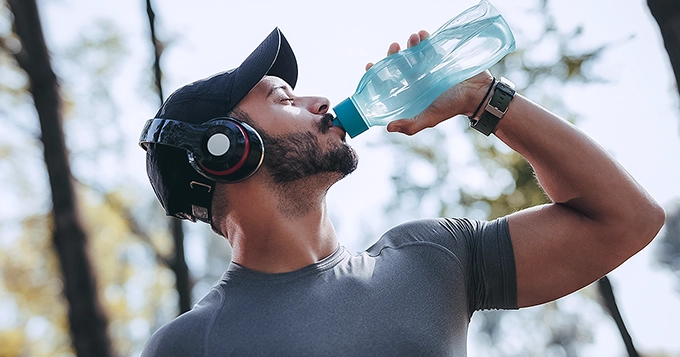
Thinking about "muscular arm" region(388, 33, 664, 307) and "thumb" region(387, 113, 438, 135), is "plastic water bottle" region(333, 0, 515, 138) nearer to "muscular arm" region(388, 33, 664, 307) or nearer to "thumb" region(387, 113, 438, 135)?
"thumb" region(387, 113, 438, 135)

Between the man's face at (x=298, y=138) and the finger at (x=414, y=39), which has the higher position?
the finger at (x=414, y=39)

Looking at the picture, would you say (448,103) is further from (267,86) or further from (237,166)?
(237,166)

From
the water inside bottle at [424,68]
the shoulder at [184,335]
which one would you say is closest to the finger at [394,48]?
the water inside bottle at [424,68]

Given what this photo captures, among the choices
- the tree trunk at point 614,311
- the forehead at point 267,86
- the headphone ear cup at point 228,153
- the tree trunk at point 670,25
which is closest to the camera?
the headphone ear cup at point 228,153

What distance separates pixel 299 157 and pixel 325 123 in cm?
17

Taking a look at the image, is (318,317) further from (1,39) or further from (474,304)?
(1,39)

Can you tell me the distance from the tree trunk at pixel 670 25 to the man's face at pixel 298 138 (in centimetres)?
164

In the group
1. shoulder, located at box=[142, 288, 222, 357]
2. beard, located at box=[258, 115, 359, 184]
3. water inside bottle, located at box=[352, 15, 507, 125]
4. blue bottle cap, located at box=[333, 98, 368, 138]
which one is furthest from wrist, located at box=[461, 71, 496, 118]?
shoulder, located at box=[142, 288, 222, 357]

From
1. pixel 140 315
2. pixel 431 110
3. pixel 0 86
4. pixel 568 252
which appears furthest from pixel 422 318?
pixel 140 315

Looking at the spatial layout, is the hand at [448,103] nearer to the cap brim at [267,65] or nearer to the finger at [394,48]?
the finger at [394,48]

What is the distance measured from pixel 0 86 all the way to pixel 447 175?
525cm

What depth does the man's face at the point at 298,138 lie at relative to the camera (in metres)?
2.10

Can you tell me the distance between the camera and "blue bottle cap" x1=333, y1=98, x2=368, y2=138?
7.18 feet

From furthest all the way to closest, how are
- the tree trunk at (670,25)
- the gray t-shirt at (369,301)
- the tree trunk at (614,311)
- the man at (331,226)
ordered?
the tree trunk at (614,311) < the tree trunk at (670,25) < the man at (331,226) < the gray t-shirt at (369,301)
